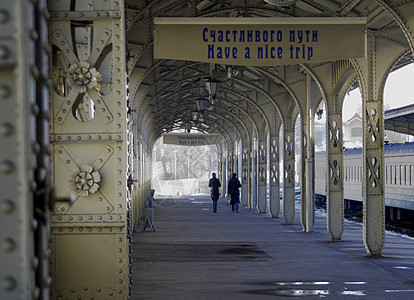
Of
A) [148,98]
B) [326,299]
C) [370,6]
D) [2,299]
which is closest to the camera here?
[2,299]

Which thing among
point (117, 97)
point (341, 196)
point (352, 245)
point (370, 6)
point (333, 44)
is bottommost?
point (352, 245)

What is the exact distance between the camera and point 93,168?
17.9 feet

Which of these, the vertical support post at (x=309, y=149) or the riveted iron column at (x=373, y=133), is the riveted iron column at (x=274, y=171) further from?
the riveted iron column at (x=373, y=133)

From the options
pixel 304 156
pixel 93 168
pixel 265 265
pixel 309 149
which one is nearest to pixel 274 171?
pixel 304 156

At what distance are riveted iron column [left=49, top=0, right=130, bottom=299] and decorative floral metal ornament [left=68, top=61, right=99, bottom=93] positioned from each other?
0.04 meters

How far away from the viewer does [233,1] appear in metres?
11.0

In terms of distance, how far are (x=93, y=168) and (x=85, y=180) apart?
13 centimetres

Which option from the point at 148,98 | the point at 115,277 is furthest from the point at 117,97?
the point at 148,98

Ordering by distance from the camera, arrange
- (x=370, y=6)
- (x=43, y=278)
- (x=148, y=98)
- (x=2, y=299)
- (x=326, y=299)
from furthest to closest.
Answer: (x=148, y=98)
(x=370, y=6)
(x=326, y=299)
(x=43, y=278)
(x=2, y=299)

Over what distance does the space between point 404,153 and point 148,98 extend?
8.86 meters

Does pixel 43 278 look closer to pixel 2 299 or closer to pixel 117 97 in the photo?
pixel 2 299

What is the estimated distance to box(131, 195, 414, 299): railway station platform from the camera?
8.09 metres

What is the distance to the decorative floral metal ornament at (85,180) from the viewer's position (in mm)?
5414

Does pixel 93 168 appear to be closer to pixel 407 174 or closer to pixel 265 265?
pixel 265 265
